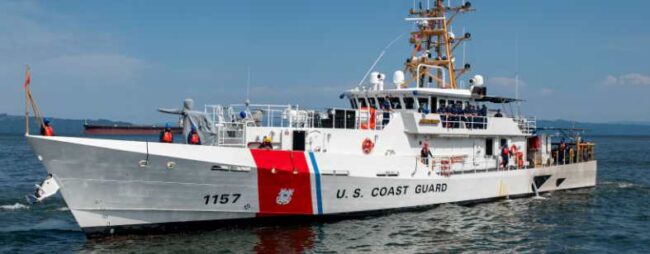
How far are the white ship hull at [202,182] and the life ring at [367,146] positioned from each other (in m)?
0.65

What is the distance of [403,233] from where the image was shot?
51.9 feet

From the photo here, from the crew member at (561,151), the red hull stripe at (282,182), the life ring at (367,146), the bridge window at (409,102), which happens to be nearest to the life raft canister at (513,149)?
the crew member at (561,151)

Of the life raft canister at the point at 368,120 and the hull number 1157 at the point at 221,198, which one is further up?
the life raft canister at the point at 368,120

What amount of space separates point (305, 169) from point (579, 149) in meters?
16.0

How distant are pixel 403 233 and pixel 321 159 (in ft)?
9.48

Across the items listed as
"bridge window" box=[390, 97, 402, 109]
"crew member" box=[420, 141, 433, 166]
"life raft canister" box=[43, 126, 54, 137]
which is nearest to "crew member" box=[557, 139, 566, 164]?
"bridge window" box=[390, 97, 402, 109]

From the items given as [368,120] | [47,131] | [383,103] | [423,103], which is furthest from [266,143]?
[423,103]

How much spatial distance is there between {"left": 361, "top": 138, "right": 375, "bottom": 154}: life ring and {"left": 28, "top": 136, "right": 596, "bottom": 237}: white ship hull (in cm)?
65

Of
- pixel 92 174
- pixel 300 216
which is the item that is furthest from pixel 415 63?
pixel 92 174


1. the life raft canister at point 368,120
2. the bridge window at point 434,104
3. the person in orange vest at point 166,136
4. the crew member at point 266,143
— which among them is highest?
the bridge window at point 434,104

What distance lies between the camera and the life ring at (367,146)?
17406 mm

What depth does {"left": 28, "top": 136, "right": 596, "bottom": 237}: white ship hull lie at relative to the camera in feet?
45.1

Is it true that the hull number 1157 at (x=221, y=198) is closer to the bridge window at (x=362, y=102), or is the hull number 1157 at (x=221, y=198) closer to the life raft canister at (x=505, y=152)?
the bridge window at (x=362, y=102)

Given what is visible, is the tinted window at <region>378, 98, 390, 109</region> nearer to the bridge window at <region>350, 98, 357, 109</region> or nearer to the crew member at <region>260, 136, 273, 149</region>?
the bridge window at <region>350, 98, 357, 109</region>
